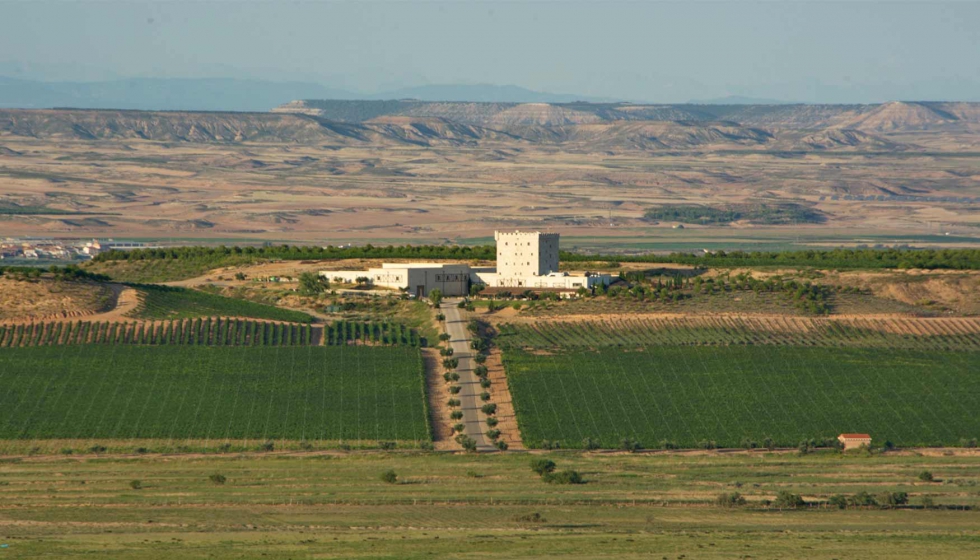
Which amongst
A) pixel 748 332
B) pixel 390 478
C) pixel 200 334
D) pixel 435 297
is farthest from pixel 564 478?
pixel 435 297

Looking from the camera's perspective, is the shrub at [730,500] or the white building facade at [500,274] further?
the white building facade at [500,274]

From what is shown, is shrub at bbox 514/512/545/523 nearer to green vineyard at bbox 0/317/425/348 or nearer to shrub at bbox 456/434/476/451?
shrub at bbox 456/434/476/451

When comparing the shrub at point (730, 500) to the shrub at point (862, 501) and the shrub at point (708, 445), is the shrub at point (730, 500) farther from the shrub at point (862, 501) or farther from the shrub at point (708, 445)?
the shrub at point (708, 445)

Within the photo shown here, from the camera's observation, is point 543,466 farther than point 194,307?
No

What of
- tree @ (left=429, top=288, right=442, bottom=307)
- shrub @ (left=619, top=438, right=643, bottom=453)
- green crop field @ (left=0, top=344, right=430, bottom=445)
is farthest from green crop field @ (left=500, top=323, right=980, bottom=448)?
tree @ (left=429, top=288, right=442, bottom=307)

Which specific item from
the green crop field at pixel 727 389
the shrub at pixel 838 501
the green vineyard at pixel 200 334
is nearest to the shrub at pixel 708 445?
the green crop field at pixel 727 389

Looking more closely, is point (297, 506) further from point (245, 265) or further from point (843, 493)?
point (245, 265)

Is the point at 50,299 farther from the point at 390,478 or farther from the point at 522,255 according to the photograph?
the point at 390,478
